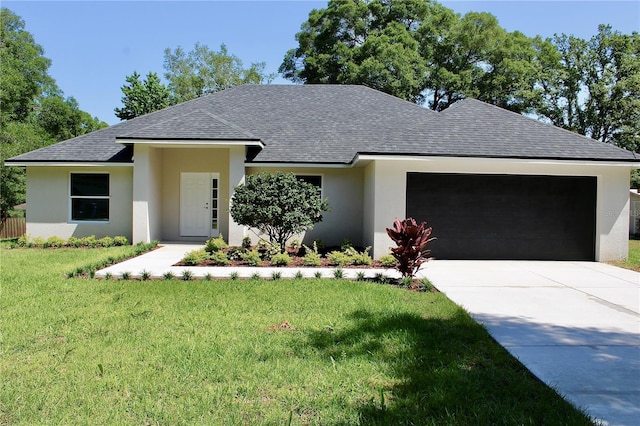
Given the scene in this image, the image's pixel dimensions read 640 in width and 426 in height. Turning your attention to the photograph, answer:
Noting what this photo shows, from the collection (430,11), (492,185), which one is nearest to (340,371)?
(492,185)

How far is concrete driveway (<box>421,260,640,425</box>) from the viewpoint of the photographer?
353 centimetres

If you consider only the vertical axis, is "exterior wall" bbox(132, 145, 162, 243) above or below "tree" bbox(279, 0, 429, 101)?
below

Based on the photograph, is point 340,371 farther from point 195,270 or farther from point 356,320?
point 195,270

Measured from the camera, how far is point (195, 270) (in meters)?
8.85

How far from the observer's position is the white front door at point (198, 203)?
15.1 m

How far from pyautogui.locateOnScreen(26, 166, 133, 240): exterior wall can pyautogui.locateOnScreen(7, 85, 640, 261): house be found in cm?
4

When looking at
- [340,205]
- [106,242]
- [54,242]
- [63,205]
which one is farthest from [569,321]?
[63,205]

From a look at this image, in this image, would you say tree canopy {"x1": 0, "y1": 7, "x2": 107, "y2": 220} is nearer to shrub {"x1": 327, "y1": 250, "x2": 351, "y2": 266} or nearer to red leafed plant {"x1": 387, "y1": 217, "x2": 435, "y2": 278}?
shrub {"x1": 327, "y1": 250, "x2": 351, "y2": 266}

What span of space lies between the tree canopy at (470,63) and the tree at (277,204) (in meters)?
17.8

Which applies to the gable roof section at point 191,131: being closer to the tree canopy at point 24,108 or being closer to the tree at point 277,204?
the tree at point 277,204

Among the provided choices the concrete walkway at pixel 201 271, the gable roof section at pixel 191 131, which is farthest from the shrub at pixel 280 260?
the gable roof section at pixel 191 131

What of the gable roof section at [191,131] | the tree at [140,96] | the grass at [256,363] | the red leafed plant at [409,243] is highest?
the tree at [140,96]

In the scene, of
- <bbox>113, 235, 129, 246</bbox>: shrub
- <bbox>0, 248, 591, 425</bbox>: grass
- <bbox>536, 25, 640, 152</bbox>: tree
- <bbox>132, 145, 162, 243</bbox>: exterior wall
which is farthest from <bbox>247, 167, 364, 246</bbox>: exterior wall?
<bbox>536, 25, 640, 152</bbox>: tree

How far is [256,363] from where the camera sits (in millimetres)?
3947
